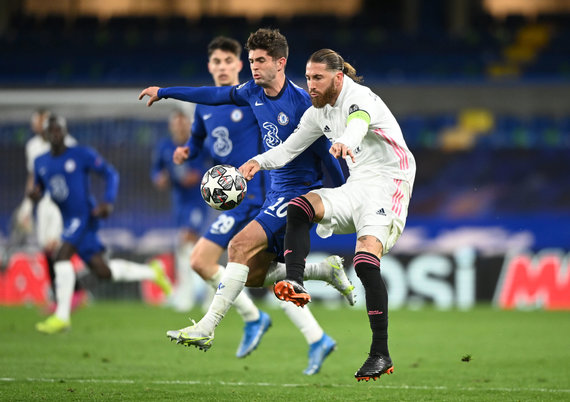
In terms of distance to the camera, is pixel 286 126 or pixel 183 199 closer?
pixel 286 126

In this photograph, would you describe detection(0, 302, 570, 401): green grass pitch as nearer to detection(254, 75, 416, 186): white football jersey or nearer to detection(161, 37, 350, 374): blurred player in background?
detection(161, 37, 350, 374): blurred player in background

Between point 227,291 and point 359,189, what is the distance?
116 centimetres

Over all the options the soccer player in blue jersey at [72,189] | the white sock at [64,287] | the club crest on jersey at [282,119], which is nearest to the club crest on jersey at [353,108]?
the club crest on jersey at [282,119]

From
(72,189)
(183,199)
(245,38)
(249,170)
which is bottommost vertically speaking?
(183,199)

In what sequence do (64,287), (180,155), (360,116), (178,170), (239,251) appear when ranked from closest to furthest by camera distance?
(360,116)
(239,251)
(180,155)
(64,287)
(178,170)

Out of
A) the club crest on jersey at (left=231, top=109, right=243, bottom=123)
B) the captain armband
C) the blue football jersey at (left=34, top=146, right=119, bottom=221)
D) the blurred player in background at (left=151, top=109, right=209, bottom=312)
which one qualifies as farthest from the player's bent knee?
the blurred player in background at (left=151, top=109, right=209, bottom=312)

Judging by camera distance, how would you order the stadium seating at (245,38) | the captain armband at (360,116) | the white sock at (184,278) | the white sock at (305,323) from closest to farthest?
the captain armband at (360,116) → the white sock at (305,323) → the white sock at (184,278) → the stadium seating at (245,38)

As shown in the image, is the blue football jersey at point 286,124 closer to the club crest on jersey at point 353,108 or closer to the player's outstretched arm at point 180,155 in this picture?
the club crest on jersey at point 353,108

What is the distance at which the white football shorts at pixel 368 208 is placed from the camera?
5.96m

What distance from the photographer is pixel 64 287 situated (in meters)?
9.87

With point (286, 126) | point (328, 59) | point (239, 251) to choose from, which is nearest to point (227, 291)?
point (239, 251)

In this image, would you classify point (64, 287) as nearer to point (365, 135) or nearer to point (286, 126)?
point (286, 126)

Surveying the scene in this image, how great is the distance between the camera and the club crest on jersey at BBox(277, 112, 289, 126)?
662 cm

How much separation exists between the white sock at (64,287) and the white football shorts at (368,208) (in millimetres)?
4619
